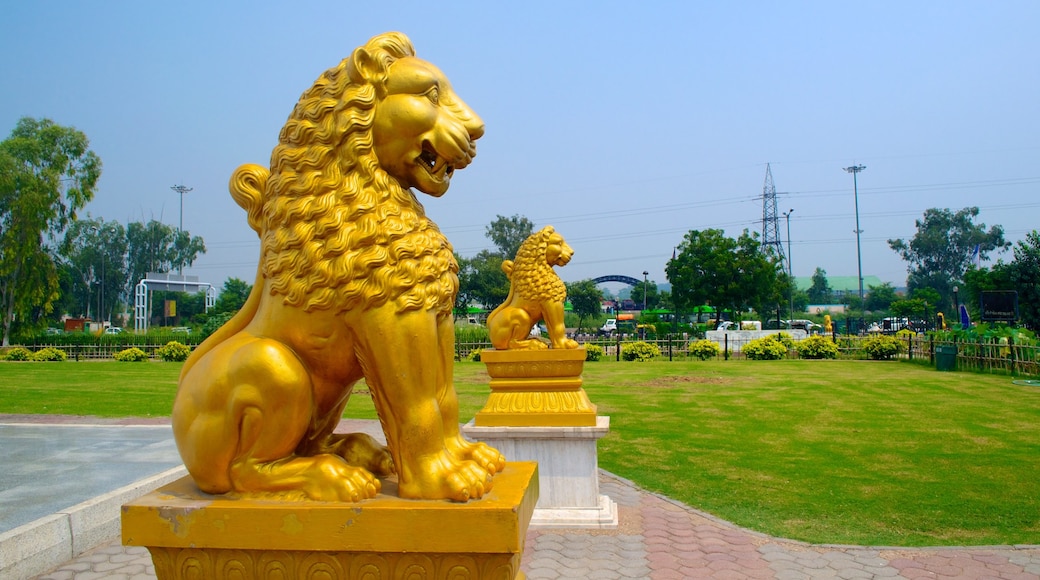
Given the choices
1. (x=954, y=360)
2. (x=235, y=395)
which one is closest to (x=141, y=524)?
A: (x=235, y=395)

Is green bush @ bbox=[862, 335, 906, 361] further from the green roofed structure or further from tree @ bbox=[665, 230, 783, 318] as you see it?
the green roofed structure

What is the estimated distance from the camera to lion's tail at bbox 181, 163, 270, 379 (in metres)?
1.88

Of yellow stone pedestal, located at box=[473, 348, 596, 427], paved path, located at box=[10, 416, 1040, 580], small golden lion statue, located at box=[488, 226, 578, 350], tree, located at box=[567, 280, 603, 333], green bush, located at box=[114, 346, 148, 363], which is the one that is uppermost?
tree, located at box=[567, 280, 603, 333]

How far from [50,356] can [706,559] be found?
2646 cm

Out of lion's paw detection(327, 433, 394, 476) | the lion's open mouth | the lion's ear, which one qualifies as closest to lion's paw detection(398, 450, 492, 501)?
lion's paw detection(327, 433, 394, 476)

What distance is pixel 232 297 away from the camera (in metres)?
44.4

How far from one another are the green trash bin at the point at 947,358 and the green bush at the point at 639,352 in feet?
25.6

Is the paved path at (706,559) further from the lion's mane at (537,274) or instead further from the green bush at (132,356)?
the green bush at (132,356)

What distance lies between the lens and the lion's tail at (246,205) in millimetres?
1884

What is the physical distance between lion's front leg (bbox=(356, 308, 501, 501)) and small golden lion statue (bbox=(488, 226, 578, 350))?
12.8 feet

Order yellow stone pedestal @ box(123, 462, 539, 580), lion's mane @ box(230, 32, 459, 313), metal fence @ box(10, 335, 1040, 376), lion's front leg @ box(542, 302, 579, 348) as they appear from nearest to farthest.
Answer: yellow stone pedestal @ box(123, 462, 539, 580) → lion's mane @ box(230, 32, 459, 313) → lion's front leg @ box(542, 302, 579, 348) → metal fence @ box(10, 335, 1040, 376)

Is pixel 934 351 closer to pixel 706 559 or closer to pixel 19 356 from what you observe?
pixel 706 559

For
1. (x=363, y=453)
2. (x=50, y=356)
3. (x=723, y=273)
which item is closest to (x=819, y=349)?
(x=723, y=273)

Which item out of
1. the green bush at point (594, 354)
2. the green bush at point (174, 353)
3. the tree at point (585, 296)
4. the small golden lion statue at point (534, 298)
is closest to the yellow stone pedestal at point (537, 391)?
the small golden lion statue at point (534, 298)
